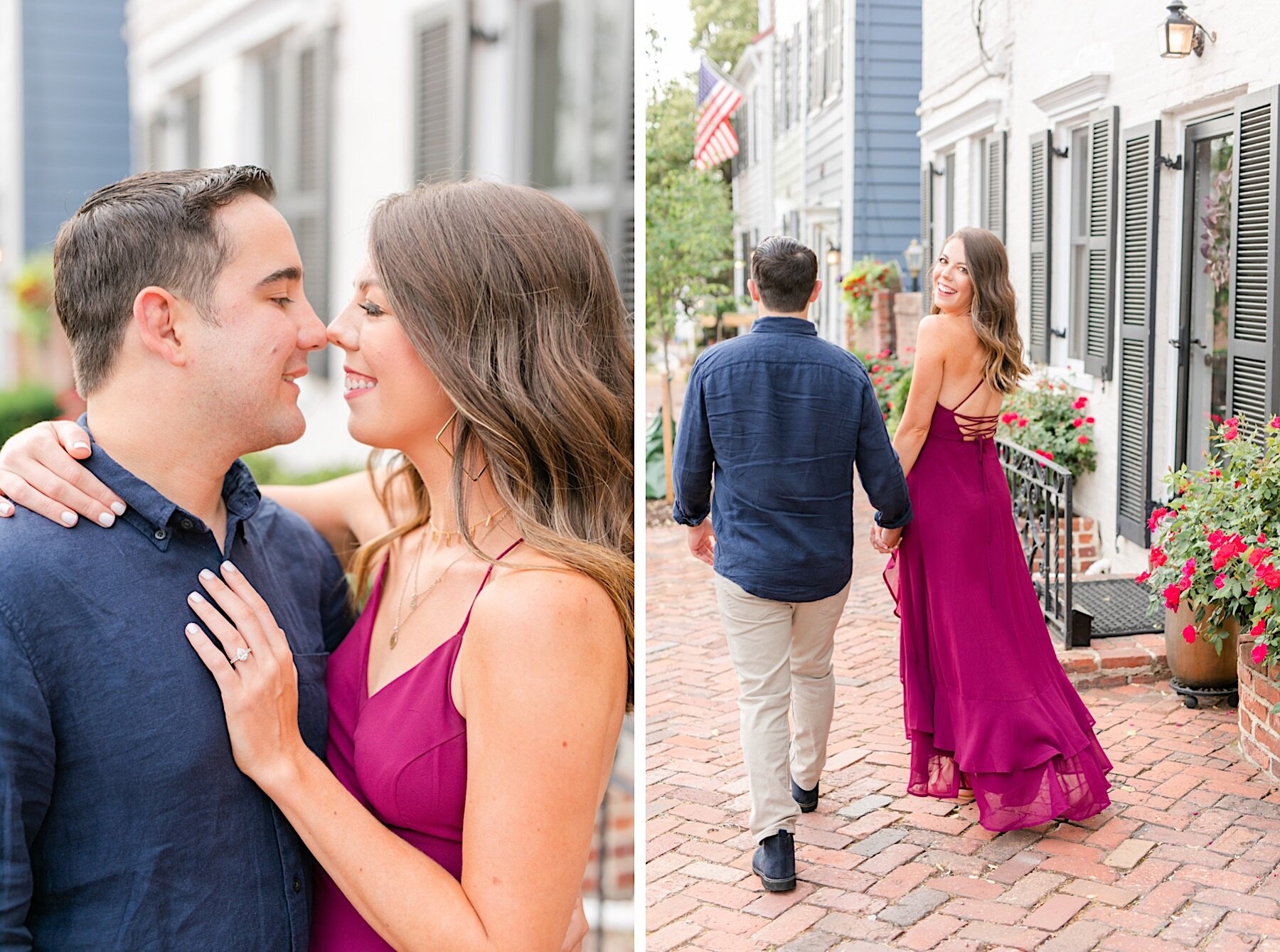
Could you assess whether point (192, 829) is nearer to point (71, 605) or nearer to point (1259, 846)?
point (71, 605)

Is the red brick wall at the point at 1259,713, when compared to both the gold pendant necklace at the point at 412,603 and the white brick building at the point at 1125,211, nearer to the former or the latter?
the white brick building at the point at 1125,211

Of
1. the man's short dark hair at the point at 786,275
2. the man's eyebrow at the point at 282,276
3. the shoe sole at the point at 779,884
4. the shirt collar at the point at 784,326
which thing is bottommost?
the shoe sole at the point at 779,884

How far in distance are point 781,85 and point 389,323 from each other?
3.31 meters

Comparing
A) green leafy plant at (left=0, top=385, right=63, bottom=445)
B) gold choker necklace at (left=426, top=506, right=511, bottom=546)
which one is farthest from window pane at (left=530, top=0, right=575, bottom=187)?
gold choker necklace at (left=426, top=506, right=511, bottom=546)

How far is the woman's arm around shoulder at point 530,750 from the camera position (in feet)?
5.62

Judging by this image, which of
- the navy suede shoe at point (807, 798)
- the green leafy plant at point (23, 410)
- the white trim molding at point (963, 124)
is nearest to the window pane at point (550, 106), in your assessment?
the white trim molding at point (963, 124)

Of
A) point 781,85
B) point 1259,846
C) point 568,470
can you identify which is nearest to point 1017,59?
point 781,85

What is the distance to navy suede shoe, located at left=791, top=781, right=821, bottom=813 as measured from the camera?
13.4 feet

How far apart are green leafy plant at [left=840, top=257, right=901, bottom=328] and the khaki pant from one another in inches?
60.9

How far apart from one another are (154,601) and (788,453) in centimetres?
226

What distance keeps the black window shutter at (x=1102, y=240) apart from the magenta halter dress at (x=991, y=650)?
58cm

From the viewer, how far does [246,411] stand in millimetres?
1896

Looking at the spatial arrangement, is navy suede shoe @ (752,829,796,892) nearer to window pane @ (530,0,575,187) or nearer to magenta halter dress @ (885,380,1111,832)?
magenta halter dress @ (885,380,1111,832)

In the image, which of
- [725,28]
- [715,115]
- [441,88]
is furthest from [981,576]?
[441,88]
